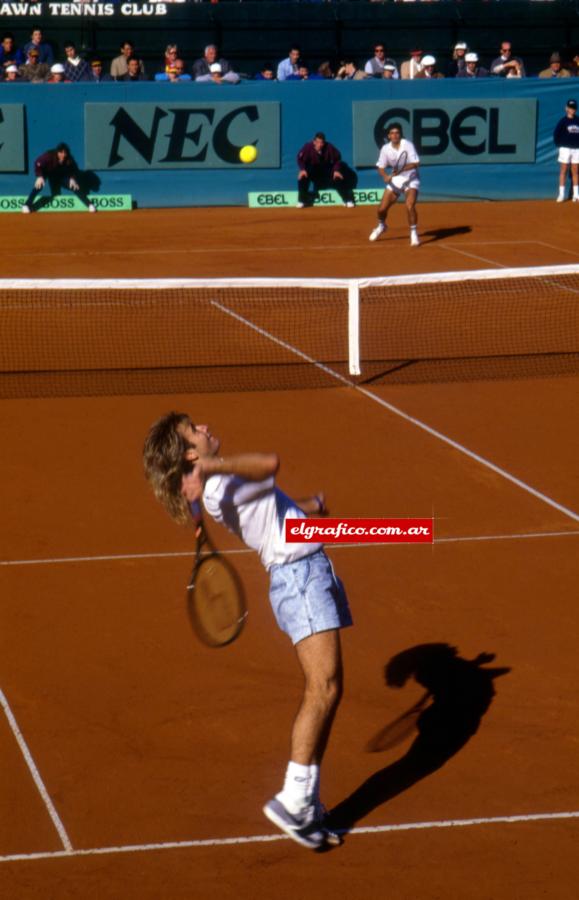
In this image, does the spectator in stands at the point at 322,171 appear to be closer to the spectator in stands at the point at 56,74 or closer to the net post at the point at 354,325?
the spectator in stands at the point at 56,74

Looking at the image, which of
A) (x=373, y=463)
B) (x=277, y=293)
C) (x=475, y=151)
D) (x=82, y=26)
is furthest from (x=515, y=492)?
(x=82, y=26)

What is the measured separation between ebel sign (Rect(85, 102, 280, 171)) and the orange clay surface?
16623 millimetres

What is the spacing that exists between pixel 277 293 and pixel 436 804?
14.9 metres

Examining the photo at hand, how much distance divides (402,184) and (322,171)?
7309 mm

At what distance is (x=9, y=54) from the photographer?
30641mm

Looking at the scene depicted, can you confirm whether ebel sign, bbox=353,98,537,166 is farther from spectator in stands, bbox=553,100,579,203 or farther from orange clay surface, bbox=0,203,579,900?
orange clay surface, bbox=0,203,579,900

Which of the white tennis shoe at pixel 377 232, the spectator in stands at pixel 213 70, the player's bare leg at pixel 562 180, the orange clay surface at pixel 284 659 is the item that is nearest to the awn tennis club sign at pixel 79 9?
the spectator in stands at pixel 213 70

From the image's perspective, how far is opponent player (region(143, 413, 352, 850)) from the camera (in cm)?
533

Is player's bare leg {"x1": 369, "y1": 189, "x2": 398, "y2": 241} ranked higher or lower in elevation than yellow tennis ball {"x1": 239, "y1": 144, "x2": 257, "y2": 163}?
lower

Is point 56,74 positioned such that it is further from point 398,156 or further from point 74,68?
point 398,156

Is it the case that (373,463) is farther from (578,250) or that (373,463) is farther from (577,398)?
(578,250)

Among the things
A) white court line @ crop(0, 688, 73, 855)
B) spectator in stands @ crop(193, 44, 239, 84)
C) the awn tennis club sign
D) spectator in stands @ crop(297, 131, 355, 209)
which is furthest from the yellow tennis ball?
white court line @ crop(0, 688, 73, 855)

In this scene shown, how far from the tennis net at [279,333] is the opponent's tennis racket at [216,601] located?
843 centimetres

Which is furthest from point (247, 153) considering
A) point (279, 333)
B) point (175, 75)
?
point (279, 333)
